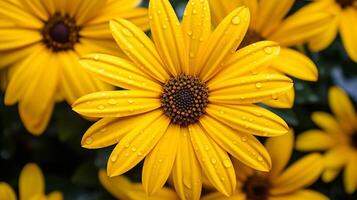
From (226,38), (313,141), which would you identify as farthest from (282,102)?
(313,141)

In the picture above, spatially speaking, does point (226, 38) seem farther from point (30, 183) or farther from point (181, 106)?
point (30, 183)

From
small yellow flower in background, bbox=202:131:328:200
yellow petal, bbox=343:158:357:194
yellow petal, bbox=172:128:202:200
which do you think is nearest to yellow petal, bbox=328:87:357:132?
yellow petal, bbox=343:158:357:194

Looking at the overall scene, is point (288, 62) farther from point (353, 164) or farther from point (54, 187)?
point (54, 187)

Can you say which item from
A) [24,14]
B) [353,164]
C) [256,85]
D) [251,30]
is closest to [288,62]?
[251,30]

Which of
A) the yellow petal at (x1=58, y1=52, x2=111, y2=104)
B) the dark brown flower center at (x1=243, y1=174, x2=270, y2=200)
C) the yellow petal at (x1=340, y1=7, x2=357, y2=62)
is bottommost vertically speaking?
the dark brown flower center at (x1=243, y1=174, x2=270, y2=200)

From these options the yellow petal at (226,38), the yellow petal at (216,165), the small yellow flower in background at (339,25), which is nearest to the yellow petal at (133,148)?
the yellow petal at (216,165)

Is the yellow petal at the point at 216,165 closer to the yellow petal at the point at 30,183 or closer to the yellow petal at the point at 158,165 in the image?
the yellow petal at the point at 158,165

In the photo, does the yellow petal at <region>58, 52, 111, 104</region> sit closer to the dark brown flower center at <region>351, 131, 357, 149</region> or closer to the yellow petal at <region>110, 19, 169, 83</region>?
the yellow petal at <region>110, 19, 169, 83</region>
